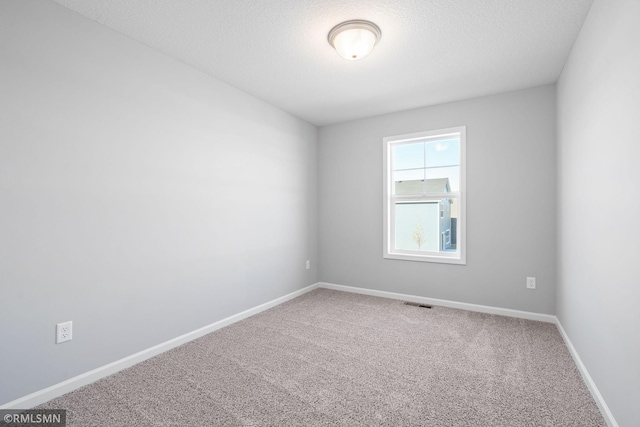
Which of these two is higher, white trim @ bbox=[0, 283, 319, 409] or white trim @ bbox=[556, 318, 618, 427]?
white trim @ bbox=[556, 318, 618, 427]

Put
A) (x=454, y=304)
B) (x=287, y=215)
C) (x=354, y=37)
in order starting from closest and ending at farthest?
(x=354, y=37) → (x=454, y=304) → (x=287, y=215)

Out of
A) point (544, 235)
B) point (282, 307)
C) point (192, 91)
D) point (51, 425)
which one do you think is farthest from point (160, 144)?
point (544, 235)

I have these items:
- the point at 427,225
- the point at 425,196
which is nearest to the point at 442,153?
the point at 425,196

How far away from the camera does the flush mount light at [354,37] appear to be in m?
2.08

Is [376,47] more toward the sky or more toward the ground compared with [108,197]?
more toward the sky

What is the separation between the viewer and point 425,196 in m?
3.84

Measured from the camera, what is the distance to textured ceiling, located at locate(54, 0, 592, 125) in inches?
76.9

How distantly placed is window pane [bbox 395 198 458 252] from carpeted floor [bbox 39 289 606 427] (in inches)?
42.8

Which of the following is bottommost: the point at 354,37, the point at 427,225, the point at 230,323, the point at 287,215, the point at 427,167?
the point at 230,323

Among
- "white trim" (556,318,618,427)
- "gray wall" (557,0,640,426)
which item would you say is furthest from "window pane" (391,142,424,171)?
"white trim" (556,318,618,427)

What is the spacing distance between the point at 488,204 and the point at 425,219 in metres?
0.76

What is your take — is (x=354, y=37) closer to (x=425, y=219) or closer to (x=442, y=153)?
(x=442, y=153)

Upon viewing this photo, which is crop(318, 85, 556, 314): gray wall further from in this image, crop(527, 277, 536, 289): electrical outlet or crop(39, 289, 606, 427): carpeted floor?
crop(39, 289, 606, 427): carpeted floor

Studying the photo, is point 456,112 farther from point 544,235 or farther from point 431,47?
point 544,235
